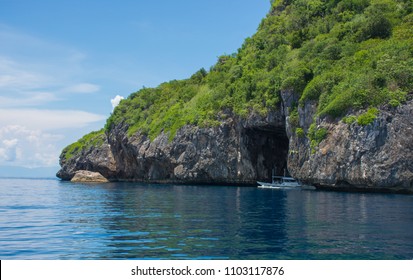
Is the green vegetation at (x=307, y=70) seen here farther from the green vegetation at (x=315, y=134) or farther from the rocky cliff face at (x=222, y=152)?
the rocky cliff face at (x=222, y=152)

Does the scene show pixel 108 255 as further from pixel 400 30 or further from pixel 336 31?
pixel 336 31

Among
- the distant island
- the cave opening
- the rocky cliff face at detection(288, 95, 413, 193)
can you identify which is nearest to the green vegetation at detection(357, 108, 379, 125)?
the distant island

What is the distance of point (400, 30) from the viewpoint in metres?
71.2

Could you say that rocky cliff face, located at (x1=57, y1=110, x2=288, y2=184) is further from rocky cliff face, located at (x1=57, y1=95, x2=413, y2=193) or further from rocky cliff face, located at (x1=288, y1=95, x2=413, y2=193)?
rocky cliff face, located at (x1=288, y1=95, x2=413, y2=193)

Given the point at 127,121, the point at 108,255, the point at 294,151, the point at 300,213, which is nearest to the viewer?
the point at 108,255

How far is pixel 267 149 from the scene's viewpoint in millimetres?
90750

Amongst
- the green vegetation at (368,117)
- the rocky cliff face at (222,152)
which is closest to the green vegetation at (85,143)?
the rocky cliff face at (222,152)

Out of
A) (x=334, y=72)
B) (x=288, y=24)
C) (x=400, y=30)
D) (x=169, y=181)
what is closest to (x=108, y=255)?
(x=334, y=72)

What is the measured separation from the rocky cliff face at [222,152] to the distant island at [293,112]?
0.22 metres

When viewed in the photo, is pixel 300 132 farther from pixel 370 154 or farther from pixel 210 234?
pixel 210 234

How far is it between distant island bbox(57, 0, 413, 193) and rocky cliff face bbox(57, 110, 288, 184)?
22 centimetres

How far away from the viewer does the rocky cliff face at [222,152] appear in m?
86.4

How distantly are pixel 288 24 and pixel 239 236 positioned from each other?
90.6 meters

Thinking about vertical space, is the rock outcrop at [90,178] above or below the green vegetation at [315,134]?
below
